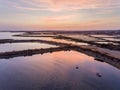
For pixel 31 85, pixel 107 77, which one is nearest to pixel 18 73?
pixel 31 85

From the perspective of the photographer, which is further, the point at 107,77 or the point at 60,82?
the point at 107,77

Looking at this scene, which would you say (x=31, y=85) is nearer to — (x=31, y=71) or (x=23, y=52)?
(x=31, y=71)

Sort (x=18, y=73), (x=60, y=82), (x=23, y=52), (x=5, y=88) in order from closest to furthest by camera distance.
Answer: (x=5, y=88), (x=60, y=82), (x=18, y=73), (x=23, y=52)

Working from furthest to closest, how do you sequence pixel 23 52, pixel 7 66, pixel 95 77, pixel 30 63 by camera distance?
1. pixel 23 52
2. pixel 30 63
3. pixel 7 66
4. pixel 95 77

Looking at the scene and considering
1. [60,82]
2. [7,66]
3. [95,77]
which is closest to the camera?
[60,82]

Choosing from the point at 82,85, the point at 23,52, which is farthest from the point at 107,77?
the point at 23,52

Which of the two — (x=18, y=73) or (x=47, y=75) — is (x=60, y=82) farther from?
(x=18, y=73)
